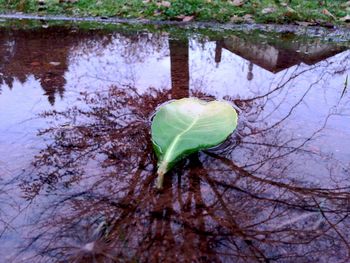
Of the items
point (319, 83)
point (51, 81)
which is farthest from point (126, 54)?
point (319, 83)

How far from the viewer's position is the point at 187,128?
180 cm

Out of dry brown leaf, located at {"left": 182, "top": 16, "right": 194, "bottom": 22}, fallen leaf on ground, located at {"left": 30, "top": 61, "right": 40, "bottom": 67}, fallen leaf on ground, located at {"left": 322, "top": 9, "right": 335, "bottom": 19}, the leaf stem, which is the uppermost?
the leaf stem

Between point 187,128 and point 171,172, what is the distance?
0.91ft

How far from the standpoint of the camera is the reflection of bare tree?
1237mm

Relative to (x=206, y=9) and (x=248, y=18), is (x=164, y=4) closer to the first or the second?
(x=206, y=9)

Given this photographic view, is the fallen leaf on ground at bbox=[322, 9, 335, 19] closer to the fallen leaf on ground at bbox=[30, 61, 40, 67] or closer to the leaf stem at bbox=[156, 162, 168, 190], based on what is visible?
the fallen leaf on ground at bbox=[30, 61, 40, 67]

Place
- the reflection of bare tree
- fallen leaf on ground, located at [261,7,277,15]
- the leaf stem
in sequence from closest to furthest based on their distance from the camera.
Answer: the reflection of bare tree, the leaf stem, fallen leaf on ground, located at [261,7,277,15]

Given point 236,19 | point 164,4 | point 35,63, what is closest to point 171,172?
point 35,63

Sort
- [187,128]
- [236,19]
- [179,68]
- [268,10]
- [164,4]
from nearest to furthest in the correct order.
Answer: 1. [187,128]
2. [179,68]
3. [236,19]
4. [268,10]
5. [164,4]

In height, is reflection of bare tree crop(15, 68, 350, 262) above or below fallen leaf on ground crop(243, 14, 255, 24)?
above

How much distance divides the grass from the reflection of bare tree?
310 centimetres

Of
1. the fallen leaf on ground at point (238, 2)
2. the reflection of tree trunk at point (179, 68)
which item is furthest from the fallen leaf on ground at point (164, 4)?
the reflection of tree trunk at point (179, 68)

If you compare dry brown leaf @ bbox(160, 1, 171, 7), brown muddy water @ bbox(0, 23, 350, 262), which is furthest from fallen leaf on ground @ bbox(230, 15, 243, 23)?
brown muddy water @ bbox(0, 23, 350, 262)

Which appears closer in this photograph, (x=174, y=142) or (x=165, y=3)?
(x=174, y=142)
